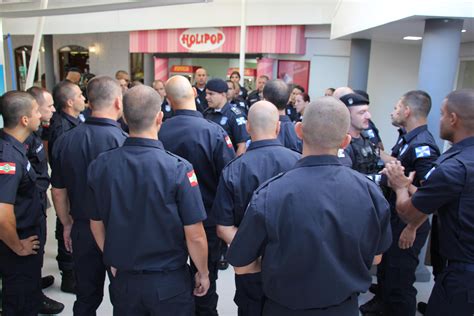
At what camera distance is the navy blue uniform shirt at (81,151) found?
255cm

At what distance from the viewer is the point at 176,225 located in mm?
1955

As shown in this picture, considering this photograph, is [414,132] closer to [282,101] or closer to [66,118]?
[282,101]

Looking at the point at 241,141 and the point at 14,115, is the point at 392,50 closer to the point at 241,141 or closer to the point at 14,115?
the point at 241,141

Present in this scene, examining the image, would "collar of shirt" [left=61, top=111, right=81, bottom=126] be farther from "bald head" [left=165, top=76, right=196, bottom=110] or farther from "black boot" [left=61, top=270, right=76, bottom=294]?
"black boot" [left=61, top=270, right=76, bottom=294]

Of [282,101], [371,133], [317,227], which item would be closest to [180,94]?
[282,101]

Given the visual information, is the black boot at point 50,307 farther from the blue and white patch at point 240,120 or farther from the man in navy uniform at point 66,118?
the blue and white patch at point 240,120

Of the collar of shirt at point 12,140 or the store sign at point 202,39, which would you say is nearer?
the collar of shirt at point 12,140

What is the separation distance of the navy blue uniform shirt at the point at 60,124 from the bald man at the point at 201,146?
1.25 meters

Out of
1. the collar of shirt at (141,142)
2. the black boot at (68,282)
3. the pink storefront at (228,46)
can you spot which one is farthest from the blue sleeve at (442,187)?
the pink storefront at (228,46)

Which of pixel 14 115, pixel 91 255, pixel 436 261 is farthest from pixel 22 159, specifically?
pixel 436 261

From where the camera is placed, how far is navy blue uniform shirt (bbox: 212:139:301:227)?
7.32 ft

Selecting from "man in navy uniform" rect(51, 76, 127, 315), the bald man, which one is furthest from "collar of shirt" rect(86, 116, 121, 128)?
the bald man

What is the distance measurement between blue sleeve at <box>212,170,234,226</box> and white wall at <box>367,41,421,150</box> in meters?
6.96

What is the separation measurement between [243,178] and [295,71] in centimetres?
710
